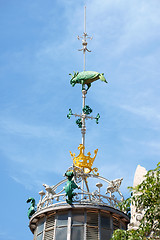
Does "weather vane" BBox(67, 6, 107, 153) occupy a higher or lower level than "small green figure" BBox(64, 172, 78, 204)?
higher

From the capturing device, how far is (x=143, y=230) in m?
19.5

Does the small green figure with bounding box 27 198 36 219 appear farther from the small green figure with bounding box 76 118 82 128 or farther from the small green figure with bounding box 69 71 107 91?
the small green figure with bounding box 69 71 107 91

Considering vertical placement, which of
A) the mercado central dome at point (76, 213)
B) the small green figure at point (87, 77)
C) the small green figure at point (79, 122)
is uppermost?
the small green figure at point (87, 77)

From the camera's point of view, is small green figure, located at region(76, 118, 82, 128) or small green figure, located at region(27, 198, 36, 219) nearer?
small green figure, located at region(27, 198, 36, 219)

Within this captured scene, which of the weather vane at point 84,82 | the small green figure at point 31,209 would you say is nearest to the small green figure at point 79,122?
the weather vane at point 84,82

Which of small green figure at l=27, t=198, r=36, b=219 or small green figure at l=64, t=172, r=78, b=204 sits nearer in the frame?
small green figure at l=64, t=172, r=78, b=204

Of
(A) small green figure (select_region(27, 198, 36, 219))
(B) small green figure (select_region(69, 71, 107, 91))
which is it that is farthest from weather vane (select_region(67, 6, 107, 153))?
(A) small green figure (select_region(27, 198, 36, 219))

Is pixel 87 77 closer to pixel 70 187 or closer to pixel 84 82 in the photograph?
pixel 84 82

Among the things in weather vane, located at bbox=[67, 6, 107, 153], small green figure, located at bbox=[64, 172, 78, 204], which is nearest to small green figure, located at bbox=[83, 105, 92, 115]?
weather vane, located at bbox=[67, 6, 107, 153]

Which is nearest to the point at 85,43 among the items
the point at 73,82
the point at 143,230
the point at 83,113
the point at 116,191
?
the point at 73,82

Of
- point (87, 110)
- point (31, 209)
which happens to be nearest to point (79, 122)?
point (87, 110)

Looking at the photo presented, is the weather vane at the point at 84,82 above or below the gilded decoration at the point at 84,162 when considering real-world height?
above

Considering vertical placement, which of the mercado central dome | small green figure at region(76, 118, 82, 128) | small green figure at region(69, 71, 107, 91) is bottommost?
the mercado central dome

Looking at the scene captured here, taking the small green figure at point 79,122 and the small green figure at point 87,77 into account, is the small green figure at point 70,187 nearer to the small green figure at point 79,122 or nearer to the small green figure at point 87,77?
the small green figure at point 79,122
